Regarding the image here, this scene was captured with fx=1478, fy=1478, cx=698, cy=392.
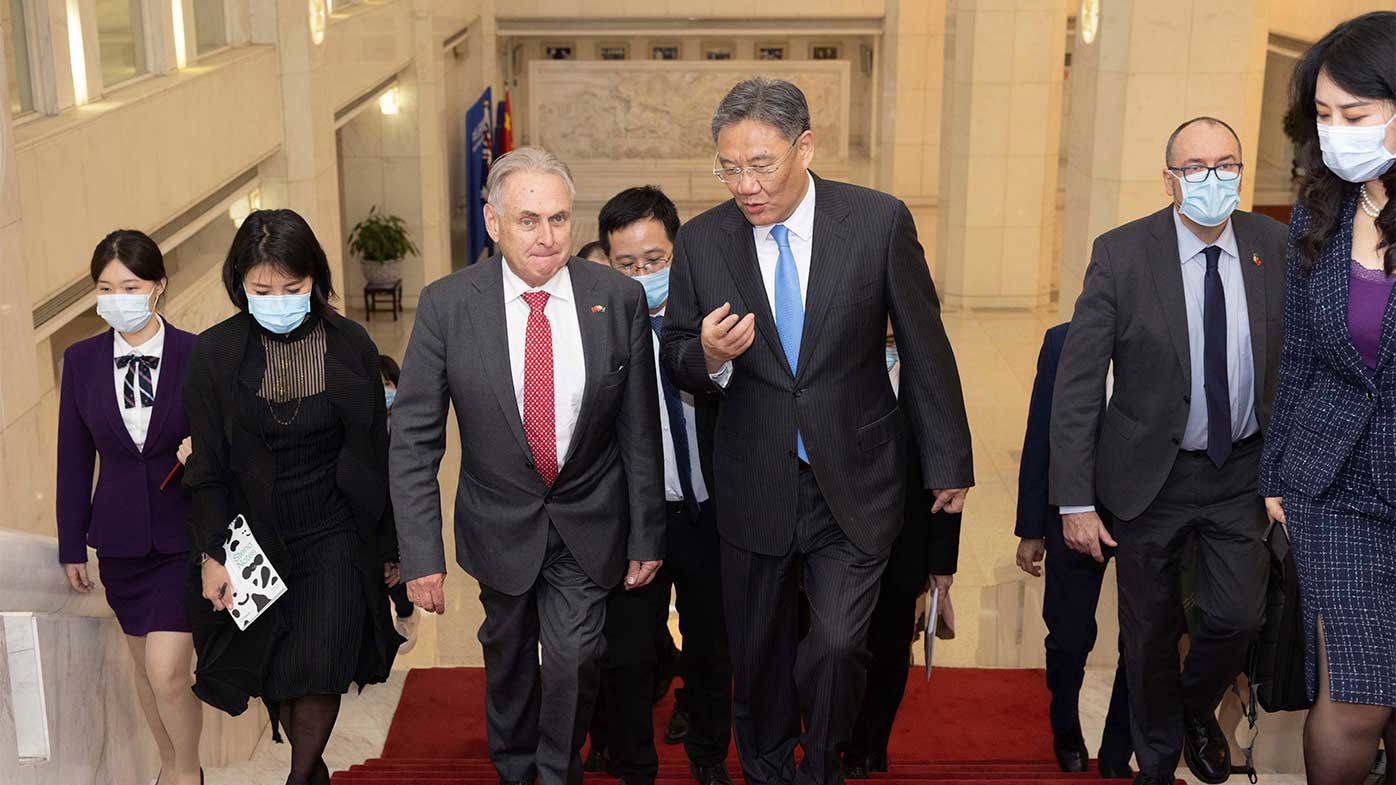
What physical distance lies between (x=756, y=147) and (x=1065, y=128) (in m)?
23.8

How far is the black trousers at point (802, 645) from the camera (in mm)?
4121

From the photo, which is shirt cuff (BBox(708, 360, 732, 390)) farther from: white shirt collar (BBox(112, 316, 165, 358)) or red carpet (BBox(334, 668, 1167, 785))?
white shirt collar (BBox(112, 316, 165, 358))

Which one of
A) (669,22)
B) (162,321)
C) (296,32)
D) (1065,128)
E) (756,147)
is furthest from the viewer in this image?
(1065,128)

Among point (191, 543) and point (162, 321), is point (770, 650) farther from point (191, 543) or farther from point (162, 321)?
point (162, 321)

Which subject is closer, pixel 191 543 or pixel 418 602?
pixel 418 602

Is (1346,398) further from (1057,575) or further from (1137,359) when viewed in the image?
(1057,575)

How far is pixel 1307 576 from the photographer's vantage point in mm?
3543

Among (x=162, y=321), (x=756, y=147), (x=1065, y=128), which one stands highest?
(x=756, y=147)

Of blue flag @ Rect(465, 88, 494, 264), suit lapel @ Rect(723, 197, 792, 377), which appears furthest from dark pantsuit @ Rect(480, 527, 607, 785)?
blue flag @ Rect(465, 88, 494, 264)

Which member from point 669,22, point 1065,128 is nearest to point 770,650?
point 669,22

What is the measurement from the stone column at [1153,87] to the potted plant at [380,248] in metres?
9.40

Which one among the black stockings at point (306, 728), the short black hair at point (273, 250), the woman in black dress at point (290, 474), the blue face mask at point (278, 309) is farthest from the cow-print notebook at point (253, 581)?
the short black hair at point (273, 250)

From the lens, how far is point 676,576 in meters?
4.74

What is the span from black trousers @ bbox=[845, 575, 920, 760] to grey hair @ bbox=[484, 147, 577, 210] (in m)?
1.82
